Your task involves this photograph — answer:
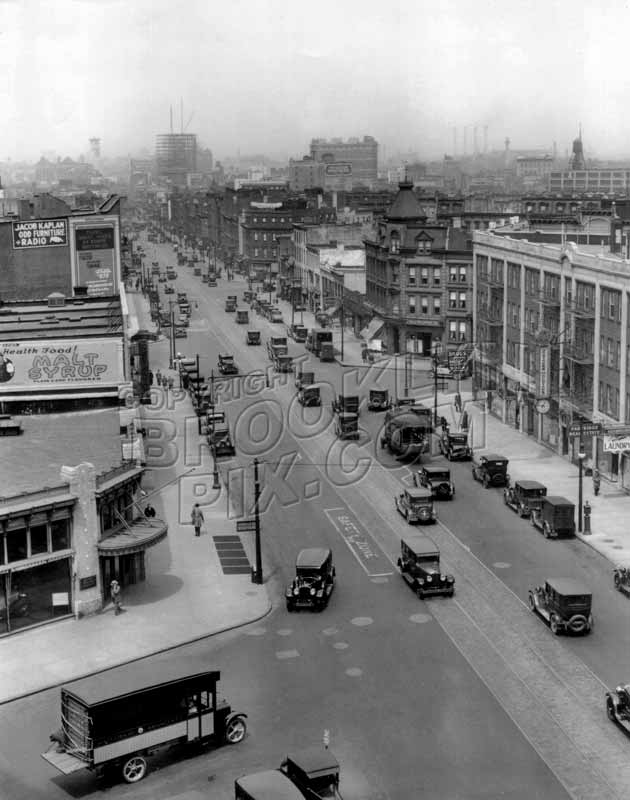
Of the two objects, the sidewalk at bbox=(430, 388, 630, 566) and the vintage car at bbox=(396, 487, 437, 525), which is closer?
the sidewalk at bbox=(430, 388, 630, 566)

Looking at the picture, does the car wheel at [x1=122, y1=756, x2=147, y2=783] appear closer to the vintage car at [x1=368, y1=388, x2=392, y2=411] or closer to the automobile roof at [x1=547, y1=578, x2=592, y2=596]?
the automobile roof at [x1=547, y1=578, x2=592, y2=596]

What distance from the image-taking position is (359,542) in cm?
5081

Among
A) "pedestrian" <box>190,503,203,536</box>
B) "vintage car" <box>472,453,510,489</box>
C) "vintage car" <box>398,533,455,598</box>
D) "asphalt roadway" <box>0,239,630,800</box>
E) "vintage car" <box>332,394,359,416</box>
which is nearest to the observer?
"asphalt roadway" <box>0,239,630,800</box>

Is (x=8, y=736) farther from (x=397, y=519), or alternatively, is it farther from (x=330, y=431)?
(x=330, y=431)

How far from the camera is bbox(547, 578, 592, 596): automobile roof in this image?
38781 millimetres

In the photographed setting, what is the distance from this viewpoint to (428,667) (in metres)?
36.3

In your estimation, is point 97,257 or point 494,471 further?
point 97,257

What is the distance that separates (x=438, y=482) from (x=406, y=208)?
59.5 meters

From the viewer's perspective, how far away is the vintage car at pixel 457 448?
6594 centimetres

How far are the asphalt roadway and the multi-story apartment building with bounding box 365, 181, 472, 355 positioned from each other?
166 feet

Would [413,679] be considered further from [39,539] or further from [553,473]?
[553,473]

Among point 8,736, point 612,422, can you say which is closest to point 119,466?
point 8,736

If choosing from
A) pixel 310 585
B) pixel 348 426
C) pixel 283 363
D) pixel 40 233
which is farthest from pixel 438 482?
pixel 40 233

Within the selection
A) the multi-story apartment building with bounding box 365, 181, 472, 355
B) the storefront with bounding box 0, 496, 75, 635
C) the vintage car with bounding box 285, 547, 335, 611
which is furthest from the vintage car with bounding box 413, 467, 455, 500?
the multi-story apartment building with bounding box 365, 181, 472, 355
